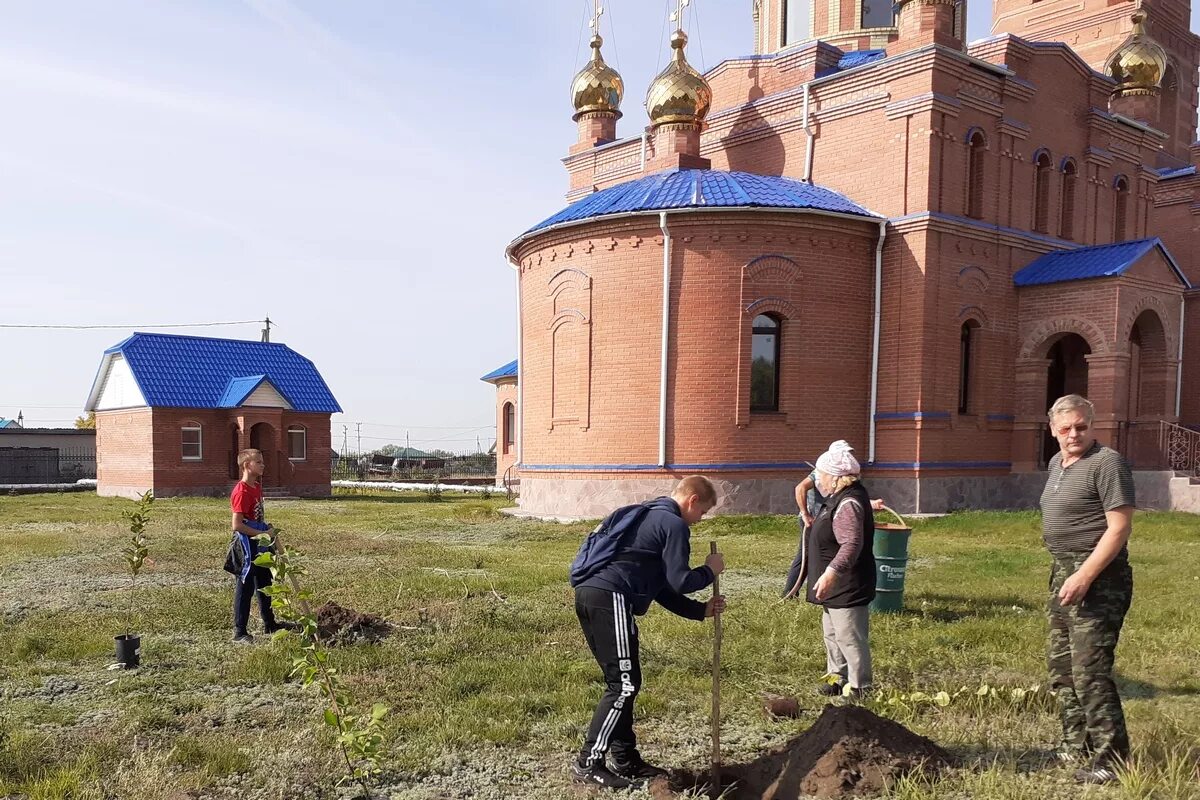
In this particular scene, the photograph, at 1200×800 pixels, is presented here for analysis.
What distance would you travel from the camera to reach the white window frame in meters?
24.8

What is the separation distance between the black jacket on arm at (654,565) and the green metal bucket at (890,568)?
12.9 ft

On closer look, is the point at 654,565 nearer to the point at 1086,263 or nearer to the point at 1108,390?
the point at 1108,390

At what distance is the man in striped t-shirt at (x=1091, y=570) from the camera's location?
151 inches

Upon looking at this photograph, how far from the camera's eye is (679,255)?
15469 mm

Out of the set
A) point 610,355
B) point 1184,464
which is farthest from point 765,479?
point 1184,464

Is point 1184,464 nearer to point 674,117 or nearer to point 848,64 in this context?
point 848,64

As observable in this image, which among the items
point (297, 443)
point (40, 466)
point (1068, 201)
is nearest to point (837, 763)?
point (1068, 201)

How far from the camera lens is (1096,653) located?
3938 millimetres

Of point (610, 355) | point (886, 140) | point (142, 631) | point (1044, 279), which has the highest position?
point (886, 140)

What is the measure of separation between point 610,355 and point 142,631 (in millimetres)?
10189

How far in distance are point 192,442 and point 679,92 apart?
17288 millimetres

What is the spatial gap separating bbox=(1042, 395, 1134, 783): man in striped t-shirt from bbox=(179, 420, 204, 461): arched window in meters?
25.1

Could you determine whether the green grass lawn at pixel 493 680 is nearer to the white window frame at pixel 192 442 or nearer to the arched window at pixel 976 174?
the arched window at pixel 976 174

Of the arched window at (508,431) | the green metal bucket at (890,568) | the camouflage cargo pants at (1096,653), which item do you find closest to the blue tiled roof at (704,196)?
the green metal bucket at (890,568)
